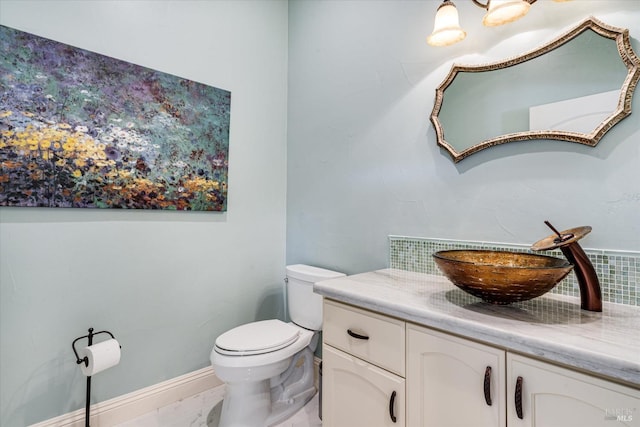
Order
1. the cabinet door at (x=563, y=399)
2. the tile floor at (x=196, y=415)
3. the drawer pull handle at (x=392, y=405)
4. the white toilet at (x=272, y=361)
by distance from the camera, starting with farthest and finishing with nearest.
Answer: the tile floor at (x=196, y=415) → the white toilet at (x=272, y=361) → the drawer pull handle at (x=392, y=405) → the cabinet door at (x=563, y=399)

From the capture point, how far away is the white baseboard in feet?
5.03

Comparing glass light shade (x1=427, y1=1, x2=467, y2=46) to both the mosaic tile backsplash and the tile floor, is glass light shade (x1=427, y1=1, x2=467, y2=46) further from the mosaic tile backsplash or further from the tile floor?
the tile floor

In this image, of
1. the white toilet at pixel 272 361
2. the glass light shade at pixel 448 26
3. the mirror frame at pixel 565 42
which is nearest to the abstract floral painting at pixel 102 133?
the white toilet at pixel 272 361

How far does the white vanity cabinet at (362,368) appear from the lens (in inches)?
40.8

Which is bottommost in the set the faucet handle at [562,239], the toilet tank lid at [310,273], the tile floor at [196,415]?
the tile floor at [196,415]

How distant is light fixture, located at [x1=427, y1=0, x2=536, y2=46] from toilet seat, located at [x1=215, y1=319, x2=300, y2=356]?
1598 millimetres

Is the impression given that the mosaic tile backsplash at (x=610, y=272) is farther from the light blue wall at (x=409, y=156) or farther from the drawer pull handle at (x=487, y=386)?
the drawer pull handle at (x=487, y=386)

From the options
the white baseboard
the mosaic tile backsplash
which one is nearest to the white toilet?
the white baseboard

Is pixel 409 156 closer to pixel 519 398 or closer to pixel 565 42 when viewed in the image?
pixel 565 42

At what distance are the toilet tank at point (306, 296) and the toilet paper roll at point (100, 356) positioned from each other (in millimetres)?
939

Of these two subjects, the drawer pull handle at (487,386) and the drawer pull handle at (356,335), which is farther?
the drawer pull handle at (356,335)

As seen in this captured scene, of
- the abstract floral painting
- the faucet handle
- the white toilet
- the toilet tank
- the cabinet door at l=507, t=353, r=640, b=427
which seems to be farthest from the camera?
the toilet tank

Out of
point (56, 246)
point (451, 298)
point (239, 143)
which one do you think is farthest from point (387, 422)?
point (239, 143)

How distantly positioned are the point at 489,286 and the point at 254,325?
1.34m
